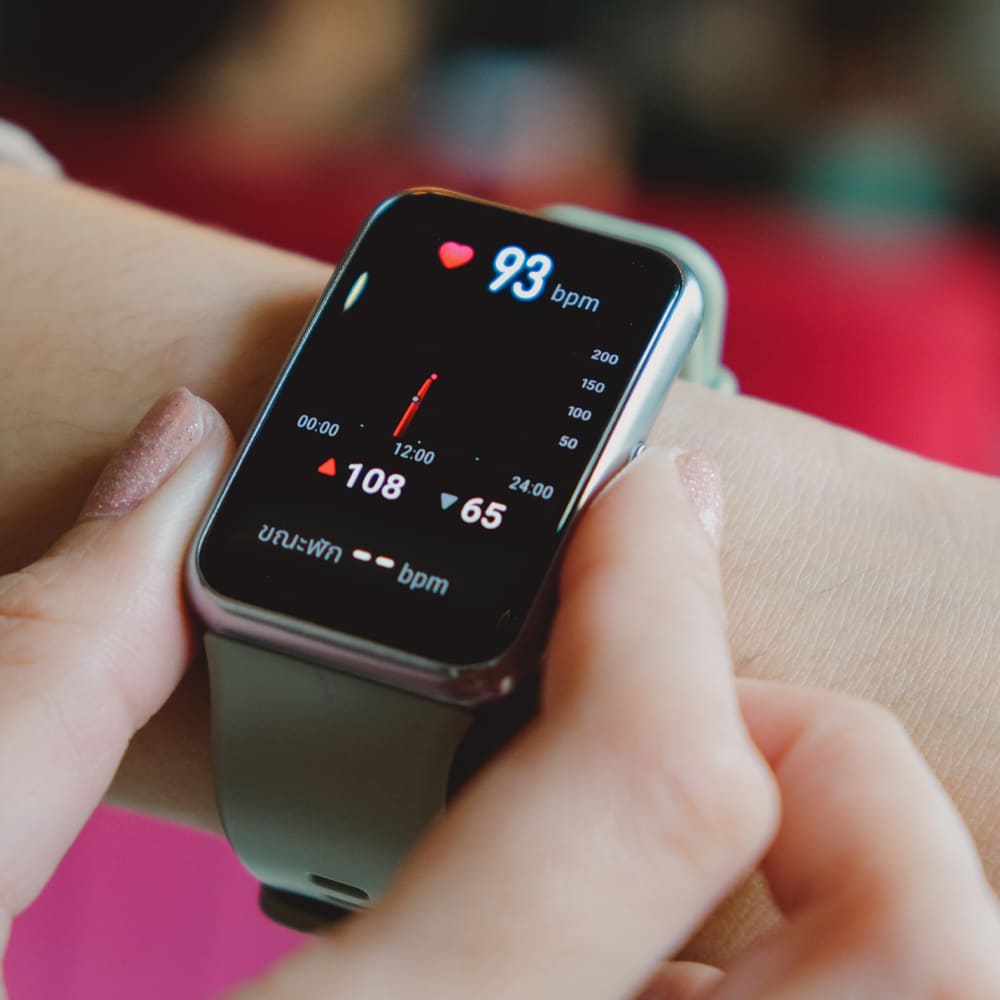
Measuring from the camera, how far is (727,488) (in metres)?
0.76

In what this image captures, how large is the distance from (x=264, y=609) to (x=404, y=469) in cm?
10

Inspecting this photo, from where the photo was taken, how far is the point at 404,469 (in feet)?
2.04

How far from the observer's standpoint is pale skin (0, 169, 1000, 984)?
693 millimetres

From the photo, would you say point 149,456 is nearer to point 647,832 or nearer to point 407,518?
point 407,518

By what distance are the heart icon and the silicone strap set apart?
0.80ft

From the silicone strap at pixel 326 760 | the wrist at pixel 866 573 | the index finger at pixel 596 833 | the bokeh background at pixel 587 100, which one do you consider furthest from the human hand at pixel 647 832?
the bokeh background at pixel 587 100

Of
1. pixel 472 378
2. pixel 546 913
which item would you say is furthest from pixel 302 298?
pixel 546 913

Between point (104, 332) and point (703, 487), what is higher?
point (703, 487)

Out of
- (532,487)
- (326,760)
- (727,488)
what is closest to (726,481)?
(727,488)

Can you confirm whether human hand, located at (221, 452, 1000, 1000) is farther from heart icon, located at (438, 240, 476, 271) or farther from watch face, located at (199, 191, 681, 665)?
heart icon, located at (438, 240, 476, 271)

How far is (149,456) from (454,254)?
207 mm

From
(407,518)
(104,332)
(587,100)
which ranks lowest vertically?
(587,100)

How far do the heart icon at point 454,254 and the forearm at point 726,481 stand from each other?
0.45 ft

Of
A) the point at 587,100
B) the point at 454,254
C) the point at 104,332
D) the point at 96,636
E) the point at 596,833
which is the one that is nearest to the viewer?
the point at 596,833
